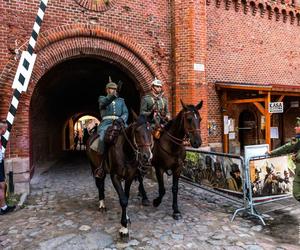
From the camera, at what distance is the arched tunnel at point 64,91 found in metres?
11.1

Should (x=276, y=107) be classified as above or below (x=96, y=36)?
below

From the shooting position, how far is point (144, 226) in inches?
204

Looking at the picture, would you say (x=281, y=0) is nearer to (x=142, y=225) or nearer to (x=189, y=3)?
(x=189, y=3)

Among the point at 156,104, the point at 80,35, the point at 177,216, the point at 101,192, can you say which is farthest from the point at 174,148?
the point at 80,35

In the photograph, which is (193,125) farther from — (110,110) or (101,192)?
(101,192)

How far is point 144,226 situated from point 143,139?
1746 millimetres

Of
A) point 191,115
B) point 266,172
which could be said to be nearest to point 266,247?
point 266,172

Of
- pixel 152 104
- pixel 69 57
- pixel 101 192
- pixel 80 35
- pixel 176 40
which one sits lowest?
pixel 101 192

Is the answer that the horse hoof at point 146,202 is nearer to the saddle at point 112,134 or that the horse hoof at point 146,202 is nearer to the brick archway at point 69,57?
the saddle at point 112,134

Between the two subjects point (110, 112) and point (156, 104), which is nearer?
point (110, 112)

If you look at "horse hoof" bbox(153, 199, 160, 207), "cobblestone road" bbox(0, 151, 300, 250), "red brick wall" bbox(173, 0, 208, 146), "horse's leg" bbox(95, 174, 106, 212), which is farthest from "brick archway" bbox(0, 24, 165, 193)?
"horse hoof" bbox(153, 199, 160, 207)

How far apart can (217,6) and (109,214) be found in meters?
9.74

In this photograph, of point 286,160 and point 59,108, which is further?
point 59,108

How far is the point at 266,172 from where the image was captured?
18.2 feet
